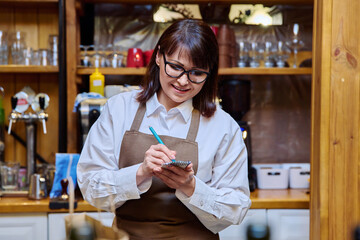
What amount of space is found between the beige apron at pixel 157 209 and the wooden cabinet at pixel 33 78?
59.3 inches

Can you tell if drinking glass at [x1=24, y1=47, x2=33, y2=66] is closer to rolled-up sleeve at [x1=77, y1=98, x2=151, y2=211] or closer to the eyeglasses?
rolled-up sleeve at [x1=77, y1=98, x2=151, y2=211]

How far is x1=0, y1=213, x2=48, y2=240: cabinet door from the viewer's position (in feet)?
7.81

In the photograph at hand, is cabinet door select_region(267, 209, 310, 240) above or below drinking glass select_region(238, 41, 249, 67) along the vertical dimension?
below

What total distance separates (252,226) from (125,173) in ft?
2.69

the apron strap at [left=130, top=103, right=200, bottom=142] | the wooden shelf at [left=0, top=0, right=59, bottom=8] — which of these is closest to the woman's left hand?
the apron strap at [left=130, top=103, right=200, bottom=142]

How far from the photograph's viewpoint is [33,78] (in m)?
2.98

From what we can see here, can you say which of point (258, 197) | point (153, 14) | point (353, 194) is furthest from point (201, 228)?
point (153, 14)

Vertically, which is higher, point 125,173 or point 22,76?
point 22,76

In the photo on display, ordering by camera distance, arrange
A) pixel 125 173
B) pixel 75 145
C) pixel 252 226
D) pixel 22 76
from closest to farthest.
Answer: pixel 252 226, pixel 125 173, pixel 75 145, pixel 22 76

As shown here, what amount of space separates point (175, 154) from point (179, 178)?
0.24ft

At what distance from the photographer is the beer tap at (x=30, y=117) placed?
264 cm

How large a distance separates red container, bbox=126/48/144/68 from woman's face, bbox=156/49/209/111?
3.73 feet

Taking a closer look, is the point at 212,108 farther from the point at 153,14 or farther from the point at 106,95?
the point at 153,14

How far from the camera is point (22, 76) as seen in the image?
2975 mm
